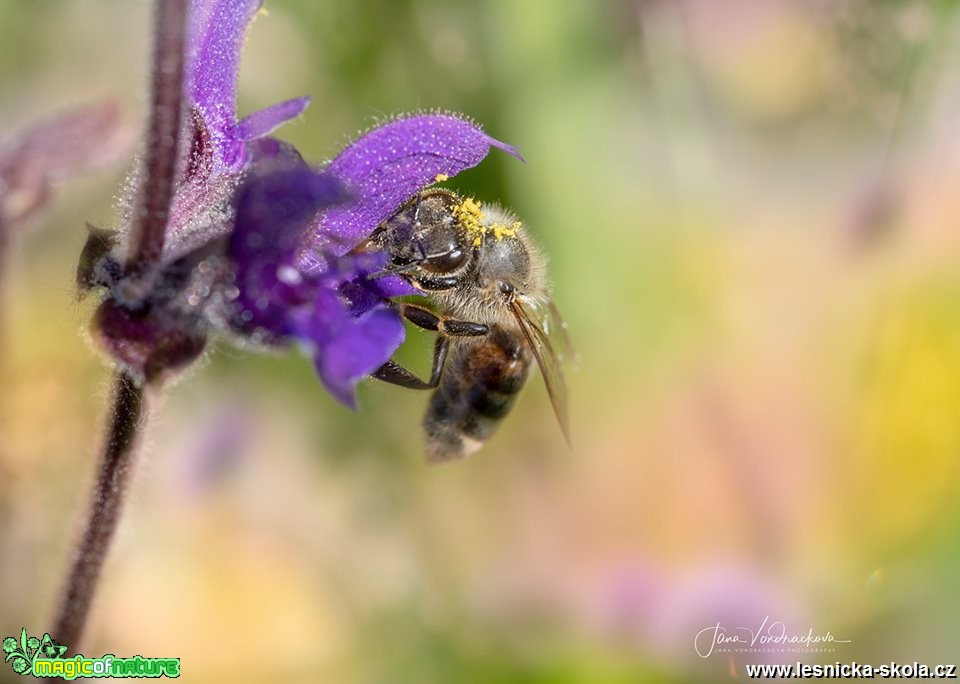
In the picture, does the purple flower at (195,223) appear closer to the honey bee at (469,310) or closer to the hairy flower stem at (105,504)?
the hairy flower stem at (105,504)

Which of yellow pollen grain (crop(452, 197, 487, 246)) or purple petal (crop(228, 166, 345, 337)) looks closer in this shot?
purple petal (crop(228, 166, 345, 337))

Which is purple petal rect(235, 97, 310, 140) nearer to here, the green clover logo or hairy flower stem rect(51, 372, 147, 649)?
hairy flower stem rect(51, 372, 147, 649)

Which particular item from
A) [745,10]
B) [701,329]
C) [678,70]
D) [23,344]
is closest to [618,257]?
[701,329]

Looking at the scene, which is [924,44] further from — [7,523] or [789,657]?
[7,523]

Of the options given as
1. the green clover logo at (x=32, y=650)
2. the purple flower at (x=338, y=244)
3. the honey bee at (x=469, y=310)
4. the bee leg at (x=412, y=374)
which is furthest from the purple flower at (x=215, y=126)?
the green clover logo at (x=32, y=650)

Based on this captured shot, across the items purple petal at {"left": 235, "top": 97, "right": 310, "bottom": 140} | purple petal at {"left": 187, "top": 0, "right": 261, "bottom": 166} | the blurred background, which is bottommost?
the blurred background

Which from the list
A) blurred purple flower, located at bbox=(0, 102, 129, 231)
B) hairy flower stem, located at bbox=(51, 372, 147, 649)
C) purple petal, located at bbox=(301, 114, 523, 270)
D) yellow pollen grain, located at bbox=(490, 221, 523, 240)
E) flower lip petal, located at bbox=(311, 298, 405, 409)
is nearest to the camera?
flower lip petal, located at bbox=(311, 298, 405, 409)

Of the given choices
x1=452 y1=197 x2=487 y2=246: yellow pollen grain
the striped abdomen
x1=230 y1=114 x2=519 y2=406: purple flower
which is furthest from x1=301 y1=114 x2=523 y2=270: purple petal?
the striped abdomen
